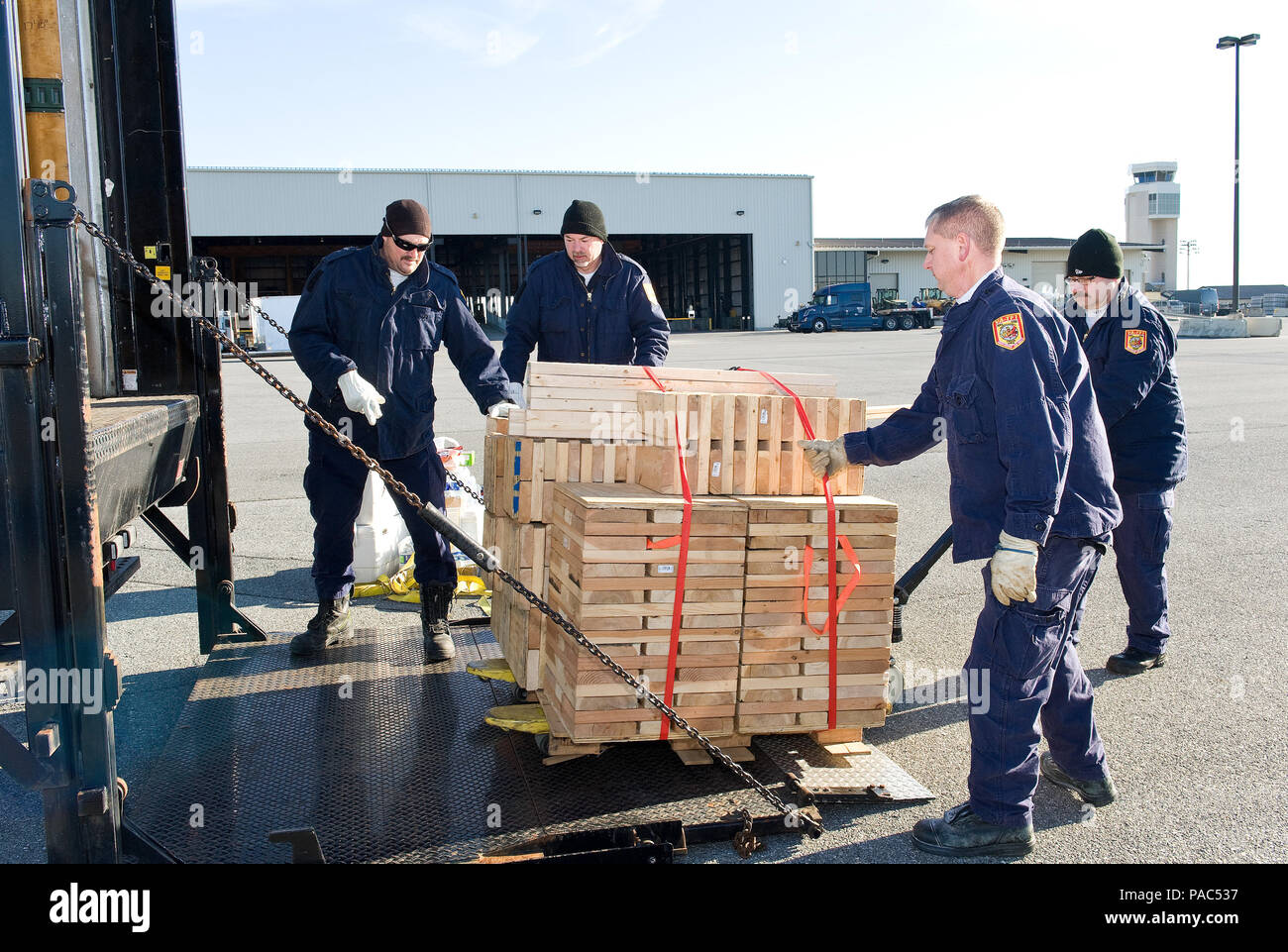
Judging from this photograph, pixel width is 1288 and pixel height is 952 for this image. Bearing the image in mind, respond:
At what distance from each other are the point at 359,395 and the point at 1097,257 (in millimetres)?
3780

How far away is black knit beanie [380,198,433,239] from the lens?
16.4 ft

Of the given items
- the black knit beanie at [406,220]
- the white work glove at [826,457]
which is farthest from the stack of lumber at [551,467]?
the black knit beanie at [406,220]

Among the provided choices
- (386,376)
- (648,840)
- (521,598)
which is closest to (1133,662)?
(648,840)

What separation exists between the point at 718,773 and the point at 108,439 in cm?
253

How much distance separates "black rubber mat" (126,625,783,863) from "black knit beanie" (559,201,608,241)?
95.6 inches

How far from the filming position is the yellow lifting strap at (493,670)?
4.64 meters

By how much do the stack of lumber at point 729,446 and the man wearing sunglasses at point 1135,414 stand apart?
5.48ft

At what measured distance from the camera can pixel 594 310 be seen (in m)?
5.53

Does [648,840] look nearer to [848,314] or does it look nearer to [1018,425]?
[1018,425]

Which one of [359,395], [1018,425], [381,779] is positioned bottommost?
[381,779]

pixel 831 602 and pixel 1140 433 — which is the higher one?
pixel 1140 433

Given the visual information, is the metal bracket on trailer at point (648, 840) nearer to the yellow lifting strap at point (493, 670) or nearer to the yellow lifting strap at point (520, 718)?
the yellow lifting strap at point (520, 718)

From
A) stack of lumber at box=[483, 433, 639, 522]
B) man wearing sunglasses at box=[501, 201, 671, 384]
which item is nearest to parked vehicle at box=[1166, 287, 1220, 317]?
man wearing sunglasses at box=[501, 201, 671, 384]
